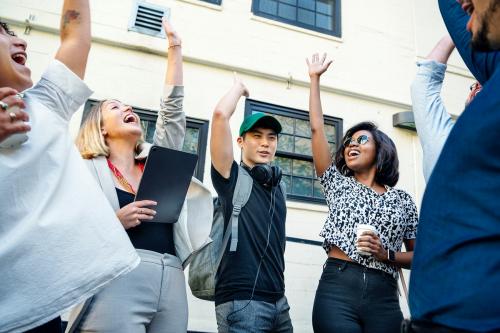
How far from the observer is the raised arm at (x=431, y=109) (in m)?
1.77

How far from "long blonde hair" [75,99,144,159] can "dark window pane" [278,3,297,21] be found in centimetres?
417

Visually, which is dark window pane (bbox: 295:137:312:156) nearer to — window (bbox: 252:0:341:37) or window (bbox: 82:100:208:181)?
window (bbox: 82:100:208:181)

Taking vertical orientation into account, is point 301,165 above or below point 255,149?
above

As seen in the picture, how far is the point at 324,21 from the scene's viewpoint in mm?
6242

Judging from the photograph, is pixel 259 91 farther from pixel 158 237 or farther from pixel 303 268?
pixel 158 237

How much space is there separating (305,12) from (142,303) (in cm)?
545

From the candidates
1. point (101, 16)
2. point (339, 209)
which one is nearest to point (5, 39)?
point (339, 209)

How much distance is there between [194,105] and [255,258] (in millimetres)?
2893

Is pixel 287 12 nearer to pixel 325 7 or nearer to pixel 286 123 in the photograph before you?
pixel 325 7

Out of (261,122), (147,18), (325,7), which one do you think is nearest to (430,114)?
(261,122)

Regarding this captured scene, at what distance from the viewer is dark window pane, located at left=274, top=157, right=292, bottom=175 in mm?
5289

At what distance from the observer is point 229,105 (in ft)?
8.49

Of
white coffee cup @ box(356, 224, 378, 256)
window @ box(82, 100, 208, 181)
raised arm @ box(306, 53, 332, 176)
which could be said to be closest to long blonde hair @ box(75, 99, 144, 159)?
raised arm @ box(306, 53, 332, 176)

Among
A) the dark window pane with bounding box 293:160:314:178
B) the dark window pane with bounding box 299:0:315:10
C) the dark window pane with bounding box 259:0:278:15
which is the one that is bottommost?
the dark window pane with bounding box 293:160:314:178
